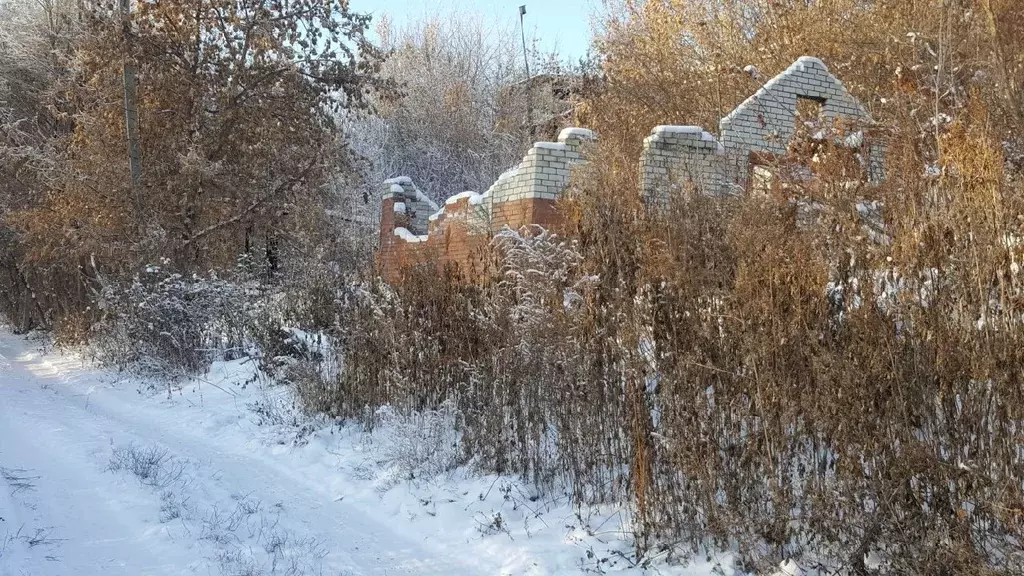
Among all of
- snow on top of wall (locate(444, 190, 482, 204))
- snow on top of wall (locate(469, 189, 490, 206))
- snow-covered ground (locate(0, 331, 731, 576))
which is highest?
snow on top of wall (locate(444, 190, 482, 204))

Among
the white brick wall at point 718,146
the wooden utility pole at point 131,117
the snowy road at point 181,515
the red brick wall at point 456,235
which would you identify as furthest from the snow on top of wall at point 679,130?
the wooden utility pole at point 131,117

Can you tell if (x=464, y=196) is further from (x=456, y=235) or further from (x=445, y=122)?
(x=445, y=122)

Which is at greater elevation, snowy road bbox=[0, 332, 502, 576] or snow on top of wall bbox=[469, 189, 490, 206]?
snow on top of wall bbox=[469, 189, 490, 206]

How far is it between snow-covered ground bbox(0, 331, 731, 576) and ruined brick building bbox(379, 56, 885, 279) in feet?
9.01

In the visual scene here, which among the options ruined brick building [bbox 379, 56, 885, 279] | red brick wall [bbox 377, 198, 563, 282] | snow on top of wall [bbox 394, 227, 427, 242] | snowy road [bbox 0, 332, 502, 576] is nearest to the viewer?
snowy road [bbox 0, 332, 502, 576]

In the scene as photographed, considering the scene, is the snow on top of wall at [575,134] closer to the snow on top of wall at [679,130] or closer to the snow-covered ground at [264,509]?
the snow on top of wall at [679,130]

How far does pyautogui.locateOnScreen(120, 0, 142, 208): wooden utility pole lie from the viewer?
549 inches

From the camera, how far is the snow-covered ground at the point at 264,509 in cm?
455

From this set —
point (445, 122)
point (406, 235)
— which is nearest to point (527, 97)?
point (445, 122)

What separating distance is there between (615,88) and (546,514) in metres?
15.7

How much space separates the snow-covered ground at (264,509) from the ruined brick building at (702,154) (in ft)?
9.01

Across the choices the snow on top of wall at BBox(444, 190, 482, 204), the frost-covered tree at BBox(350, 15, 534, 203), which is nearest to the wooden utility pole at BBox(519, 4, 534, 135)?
the frost-covered tree at BBox(350, 15, 534, 203)

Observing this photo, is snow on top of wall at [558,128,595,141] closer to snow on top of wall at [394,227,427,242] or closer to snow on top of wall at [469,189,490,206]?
snow on top of wall at [469,189,490,206]

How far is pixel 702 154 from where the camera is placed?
11.1 meters
